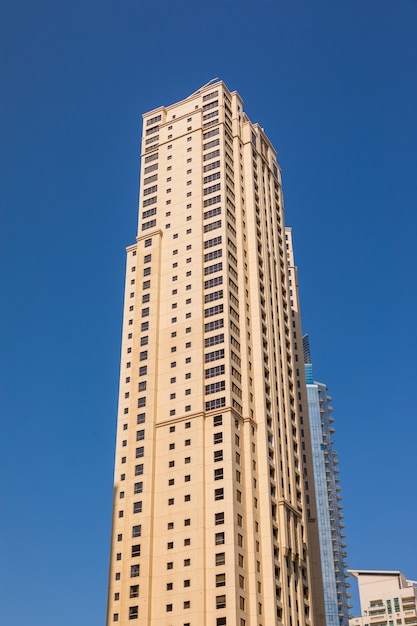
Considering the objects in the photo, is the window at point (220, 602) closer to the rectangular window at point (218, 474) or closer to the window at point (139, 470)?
the rectangular window at point (218, 474)

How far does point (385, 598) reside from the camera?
139 metres

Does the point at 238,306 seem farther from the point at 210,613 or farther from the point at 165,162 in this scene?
the point at 210,613

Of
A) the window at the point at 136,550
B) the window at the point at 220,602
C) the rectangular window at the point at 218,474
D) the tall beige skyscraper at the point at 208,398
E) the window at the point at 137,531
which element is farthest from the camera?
the window at the point at 137,531

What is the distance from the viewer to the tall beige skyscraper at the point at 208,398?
254ft

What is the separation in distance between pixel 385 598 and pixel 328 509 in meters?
30.9

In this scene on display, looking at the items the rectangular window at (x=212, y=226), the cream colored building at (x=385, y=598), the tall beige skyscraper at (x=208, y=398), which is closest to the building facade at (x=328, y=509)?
the cream colored building at (x=385, y=598)

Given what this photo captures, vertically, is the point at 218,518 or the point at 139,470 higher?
the point at 139,470

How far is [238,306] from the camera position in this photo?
310 ft

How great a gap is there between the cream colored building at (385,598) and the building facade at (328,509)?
1511 centimetres

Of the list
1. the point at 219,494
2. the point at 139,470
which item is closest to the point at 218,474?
the point at 219,494

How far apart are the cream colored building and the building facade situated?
15.1m

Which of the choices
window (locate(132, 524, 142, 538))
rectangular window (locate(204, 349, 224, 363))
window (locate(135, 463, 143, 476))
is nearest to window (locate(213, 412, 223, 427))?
rectangular window (locate(204, 349, 224, 363))

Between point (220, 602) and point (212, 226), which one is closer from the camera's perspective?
point (220, 602)

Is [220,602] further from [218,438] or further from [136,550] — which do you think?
[218,438]
